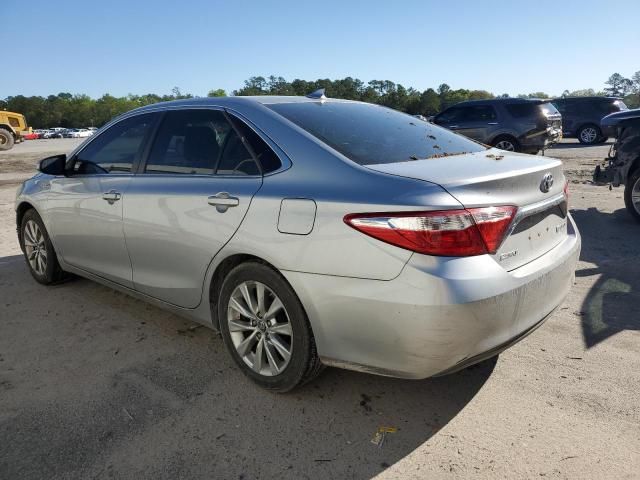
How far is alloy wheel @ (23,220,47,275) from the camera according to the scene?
15.6 ft

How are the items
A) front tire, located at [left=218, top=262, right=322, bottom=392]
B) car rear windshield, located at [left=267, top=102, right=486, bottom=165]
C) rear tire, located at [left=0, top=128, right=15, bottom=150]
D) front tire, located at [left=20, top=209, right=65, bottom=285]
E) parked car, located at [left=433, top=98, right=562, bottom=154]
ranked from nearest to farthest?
front tire, located at [left=218, top=262, right=322, bottom=392], car rear windshield, located at [left=267, top=102, right=486, bottom=165], front tire, located at [left=20, top=209, right=65, bottom=285], parked car, located at [left=433, top=98, right=562, bottom=154], rear tire, located at [left=0, top=128, right=15, bottom=150]

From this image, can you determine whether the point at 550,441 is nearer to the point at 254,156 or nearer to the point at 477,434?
the point at 477,434

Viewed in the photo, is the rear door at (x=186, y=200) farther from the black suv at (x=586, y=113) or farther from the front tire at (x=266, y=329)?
the black suv at (x=586, y=113)

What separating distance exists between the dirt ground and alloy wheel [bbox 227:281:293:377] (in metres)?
0.20

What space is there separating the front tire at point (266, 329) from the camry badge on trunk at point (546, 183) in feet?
4.57

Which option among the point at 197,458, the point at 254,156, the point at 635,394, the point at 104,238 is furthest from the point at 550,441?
the point at 104,238

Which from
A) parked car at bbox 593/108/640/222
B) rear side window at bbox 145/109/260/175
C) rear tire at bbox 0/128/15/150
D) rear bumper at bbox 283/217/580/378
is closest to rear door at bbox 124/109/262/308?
rear side window at bbox 145/109/260/175

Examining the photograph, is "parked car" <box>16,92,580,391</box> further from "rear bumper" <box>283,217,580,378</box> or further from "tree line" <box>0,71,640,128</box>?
"tree line" <box>0,71,640,128</box>

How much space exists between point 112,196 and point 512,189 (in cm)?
270

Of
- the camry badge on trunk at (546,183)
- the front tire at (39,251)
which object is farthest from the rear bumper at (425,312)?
the front tire at (39,251)

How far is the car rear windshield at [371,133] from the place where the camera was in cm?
275

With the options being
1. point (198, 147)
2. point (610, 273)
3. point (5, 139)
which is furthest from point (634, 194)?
point (5, 139)

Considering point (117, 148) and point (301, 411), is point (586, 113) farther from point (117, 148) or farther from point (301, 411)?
point (301, 411)

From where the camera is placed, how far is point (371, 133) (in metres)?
3.05
